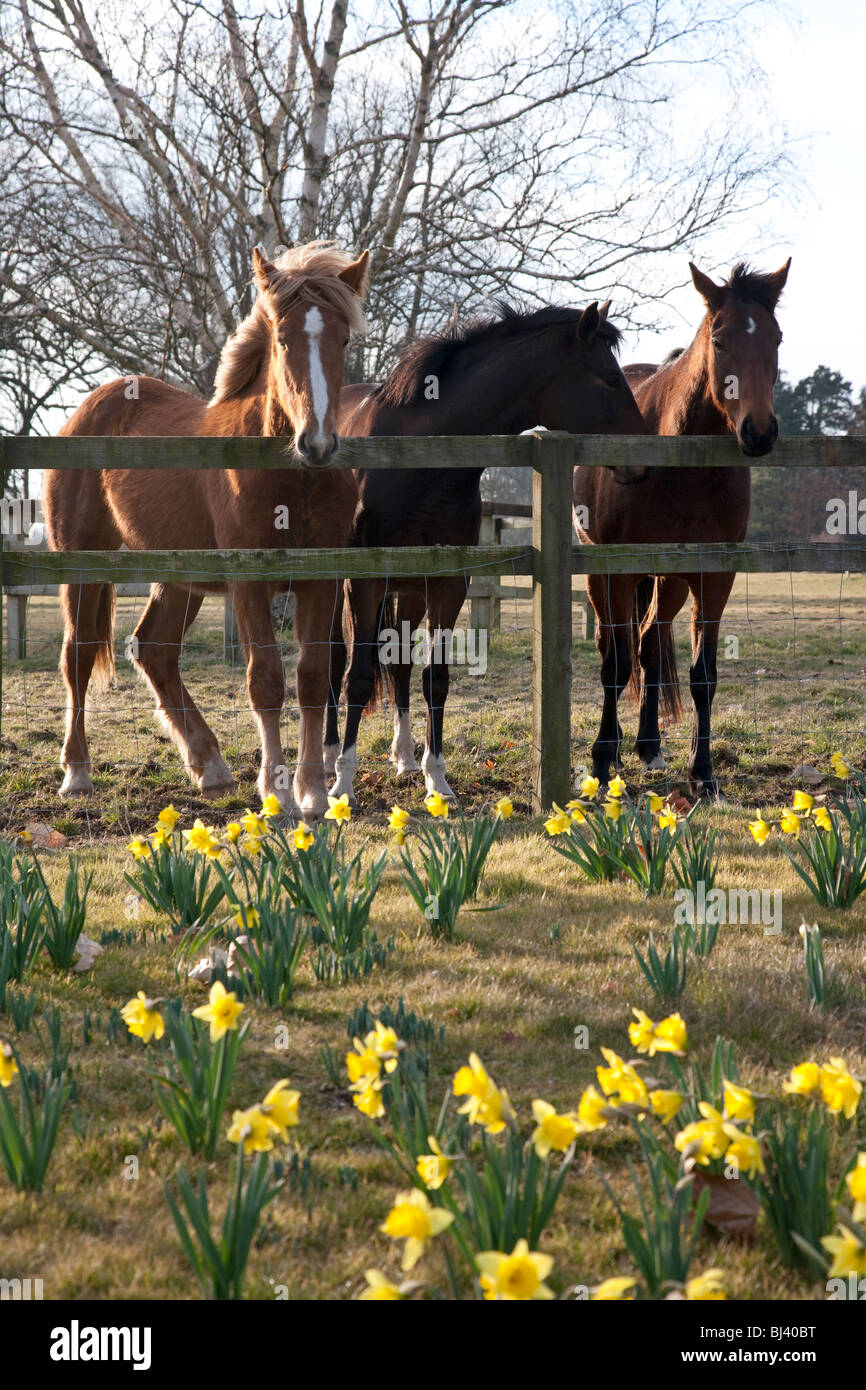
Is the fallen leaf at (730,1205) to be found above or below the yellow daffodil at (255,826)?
below

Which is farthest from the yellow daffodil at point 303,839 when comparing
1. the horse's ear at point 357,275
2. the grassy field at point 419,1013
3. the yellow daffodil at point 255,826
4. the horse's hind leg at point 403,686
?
the horse's hind leg at point 403,686

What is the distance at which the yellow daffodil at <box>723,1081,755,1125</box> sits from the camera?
1.79 meters

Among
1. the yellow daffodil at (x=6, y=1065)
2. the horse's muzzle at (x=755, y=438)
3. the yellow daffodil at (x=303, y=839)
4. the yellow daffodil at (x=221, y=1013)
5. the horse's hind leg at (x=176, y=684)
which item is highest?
the horse's muzzle at (x=755, y=438)

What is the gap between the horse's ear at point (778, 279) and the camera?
5.40 metres

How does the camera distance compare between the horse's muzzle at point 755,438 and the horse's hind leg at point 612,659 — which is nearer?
the horse's muzzle at point 755,438

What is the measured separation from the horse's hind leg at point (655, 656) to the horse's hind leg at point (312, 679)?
2.04 meters

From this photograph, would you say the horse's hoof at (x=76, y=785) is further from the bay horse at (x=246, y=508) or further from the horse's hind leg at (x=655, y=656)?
the horse's hind leg at (x=655, y=656)

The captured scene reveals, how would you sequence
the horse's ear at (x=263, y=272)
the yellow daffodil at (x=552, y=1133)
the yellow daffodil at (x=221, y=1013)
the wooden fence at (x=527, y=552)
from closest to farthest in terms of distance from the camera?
the yellow daffodil at (x=552, y=1133), the yellow daffodil at (x=221, y=1013), the wooden fence at (x=527, y=552), the horse's ear at (x=263, y=272)

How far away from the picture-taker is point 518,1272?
1.44 meters

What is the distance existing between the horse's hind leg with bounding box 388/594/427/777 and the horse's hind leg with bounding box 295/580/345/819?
1260 mm

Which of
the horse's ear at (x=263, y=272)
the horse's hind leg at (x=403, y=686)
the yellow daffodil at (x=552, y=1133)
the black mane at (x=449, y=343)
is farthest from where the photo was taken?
the horse's hind leg at (x=403, y=686)

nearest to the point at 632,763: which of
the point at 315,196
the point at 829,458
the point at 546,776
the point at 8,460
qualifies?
the point at 546,776

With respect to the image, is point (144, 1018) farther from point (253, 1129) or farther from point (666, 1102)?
point (666, 1102)

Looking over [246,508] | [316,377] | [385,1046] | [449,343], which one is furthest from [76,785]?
[385,1046]
